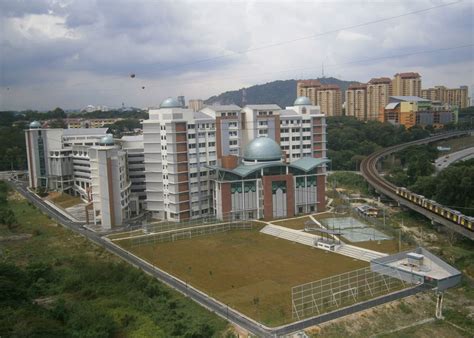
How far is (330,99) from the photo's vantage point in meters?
95.8

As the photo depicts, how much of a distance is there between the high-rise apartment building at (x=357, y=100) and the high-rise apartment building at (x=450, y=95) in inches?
874

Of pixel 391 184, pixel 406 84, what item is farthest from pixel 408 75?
pixel 391 184

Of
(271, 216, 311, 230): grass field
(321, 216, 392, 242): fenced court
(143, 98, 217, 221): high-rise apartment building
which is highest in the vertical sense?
(143, 98, 217, 221): high-rise apartment building

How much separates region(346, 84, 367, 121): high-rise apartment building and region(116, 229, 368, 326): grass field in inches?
2768

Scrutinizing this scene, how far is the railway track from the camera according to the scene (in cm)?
2816

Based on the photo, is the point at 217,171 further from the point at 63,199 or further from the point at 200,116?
the point at 63,199

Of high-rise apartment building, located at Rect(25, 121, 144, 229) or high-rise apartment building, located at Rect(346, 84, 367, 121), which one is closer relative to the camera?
high-rise apartment building, located at Rect(25, 121, 144, 229)

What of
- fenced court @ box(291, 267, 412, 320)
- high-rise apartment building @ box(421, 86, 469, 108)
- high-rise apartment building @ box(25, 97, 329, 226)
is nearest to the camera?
fenced court @ box(291, 267, 412, 320)

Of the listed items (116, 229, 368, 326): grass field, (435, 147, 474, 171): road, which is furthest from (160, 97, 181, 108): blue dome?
(435, 147, 474, 171): road

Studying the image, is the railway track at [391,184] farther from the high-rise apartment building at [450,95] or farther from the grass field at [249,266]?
the high-rise apartment building at [450,95]

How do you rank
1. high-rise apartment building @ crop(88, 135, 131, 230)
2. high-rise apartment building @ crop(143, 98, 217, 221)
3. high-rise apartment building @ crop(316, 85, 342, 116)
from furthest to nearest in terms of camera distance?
1. high-rise apartment building @ crop(316, 85, 342, 116)
2. high-rise apartment building @ crop(143, 98, 217, 221)
3. high-rise apartment building @ crop(88, 135, 131, 230)

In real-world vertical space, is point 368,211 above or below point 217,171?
below

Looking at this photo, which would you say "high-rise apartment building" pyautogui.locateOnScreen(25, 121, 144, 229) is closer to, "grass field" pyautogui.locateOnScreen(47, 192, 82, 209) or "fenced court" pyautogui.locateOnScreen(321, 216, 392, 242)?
"grass field" pyautogui.locateOnScreen(47, 192, 82, 209)

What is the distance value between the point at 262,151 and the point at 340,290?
55.3 ft
